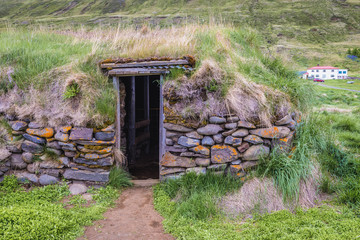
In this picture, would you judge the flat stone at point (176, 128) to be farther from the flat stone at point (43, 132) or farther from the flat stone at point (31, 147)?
the flat stone at point (31, 147)

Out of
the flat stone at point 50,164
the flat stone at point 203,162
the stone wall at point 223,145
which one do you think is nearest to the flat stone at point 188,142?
the stone wall at point 223,145

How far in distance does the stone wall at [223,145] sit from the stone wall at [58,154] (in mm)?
1313

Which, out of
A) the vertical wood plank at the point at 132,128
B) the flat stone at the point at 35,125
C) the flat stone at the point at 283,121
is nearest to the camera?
the flat stone at the point at 283,121

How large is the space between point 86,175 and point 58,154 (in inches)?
29.9

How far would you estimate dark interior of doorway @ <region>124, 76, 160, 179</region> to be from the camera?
7254mm

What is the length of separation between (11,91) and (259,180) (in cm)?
574

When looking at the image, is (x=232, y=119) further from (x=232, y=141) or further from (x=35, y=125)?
(x=35, y=125)

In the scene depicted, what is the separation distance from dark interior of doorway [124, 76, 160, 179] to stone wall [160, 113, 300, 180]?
1644 mm

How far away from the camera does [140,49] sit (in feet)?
20.5

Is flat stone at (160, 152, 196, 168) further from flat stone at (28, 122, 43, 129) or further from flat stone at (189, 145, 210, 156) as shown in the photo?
flat stone at (28, 122, 43, 129)

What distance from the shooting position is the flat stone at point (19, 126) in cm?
543

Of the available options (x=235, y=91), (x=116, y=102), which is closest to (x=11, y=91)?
(x=116, y=102)

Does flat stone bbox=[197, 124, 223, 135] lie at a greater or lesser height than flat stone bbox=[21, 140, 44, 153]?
greater

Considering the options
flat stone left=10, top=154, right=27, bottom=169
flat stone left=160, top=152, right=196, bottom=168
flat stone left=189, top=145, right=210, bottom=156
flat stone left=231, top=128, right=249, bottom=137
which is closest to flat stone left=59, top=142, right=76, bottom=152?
flat stone left=10, top=154, right=27, bottom=169
